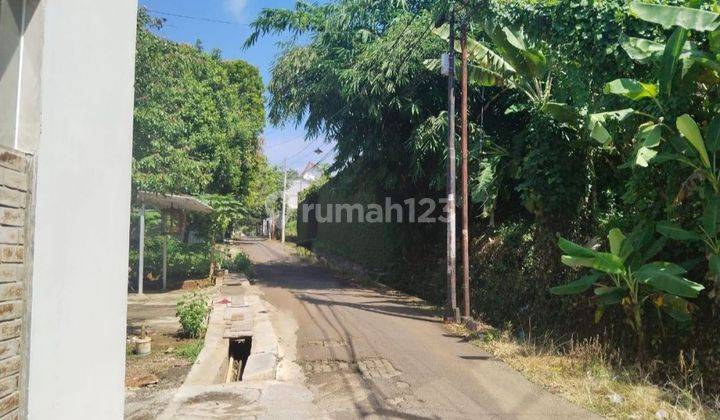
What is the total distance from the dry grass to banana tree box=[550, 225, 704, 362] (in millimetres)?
585

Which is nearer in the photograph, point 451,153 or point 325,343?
point 325,343

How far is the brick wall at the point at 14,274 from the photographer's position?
258 centimetres

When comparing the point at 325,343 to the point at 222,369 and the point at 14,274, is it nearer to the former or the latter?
the point at 222,369

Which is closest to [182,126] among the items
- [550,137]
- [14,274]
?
[550,137]

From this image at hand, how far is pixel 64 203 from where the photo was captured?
3.13 m

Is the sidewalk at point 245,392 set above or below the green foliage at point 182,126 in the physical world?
below

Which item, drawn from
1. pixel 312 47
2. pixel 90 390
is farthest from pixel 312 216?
pixel 90 390

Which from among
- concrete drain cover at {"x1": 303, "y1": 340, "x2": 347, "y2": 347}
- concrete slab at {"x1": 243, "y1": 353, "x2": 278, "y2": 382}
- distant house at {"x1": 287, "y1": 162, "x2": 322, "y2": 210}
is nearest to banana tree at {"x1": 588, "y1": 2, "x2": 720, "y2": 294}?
concrete drain cover at {"x1": 303, "y1": 340, "x2": 347, "y2": 347}

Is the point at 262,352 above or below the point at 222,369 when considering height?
above

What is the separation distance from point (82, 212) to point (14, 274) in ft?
2.39

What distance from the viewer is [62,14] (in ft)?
10.2

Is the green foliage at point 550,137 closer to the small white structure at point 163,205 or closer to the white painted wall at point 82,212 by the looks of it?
the small white structure at point 163,205

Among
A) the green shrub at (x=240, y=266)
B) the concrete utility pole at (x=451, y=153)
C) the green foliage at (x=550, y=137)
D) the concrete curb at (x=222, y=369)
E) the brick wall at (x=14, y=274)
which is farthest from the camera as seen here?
the green shrub at (x=240, y=266)

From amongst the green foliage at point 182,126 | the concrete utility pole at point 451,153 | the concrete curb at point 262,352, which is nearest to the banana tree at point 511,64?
the concrete utility pole at point 451,153
